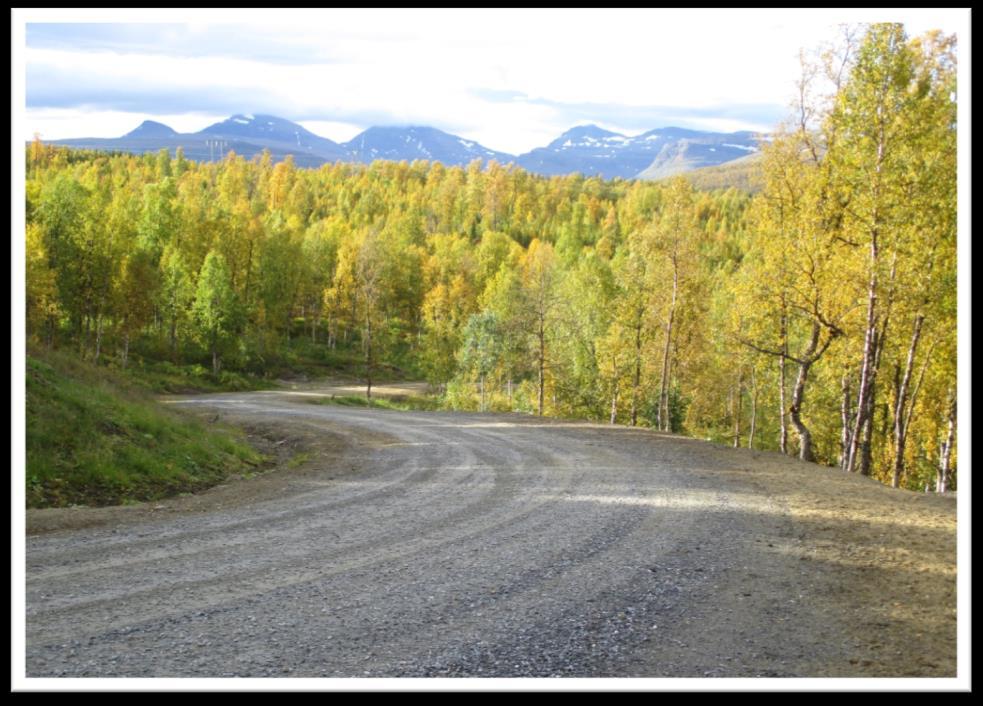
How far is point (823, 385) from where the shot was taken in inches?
1294

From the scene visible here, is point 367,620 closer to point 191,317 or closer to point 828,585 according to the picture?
point 828,585

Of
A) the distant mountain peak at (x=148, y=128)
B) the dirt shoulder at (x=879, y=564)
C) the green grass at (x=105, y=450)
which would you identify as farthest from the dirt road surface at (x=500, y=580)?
the distant mountain peak at (x=148, y=128)

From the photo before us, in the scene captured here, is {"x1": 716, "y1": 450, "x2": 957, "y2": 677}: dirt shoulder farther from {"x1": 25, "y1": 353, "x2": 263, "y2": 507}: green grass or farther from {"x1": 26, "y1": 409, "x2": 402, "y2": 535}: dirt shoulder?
{"x1": 25, "y1": 353, "x2": 263, "y2": 507}: green grass

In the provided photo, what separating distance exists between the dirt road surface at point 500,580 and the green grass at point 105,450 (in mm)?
861

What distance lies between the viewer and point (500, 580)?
807cm

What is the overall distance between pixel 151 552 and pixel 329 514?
290 cm

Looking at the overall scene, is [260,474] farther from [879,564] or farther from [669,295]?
[669,295]

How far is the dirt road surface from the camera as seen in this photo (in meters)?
6.00

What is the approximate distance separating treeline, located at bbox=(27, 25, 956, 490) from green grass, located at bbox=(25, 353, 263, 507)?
1380 cm

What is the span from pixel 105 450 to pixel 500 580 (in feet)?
27.9

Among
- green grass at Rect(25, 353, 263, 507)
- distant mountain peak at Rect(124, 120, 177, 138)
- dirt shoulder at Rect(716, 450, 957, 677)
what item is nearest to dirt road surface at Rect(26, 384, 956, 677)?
dirt shoulder at Rect(716, 450, 957, 677)

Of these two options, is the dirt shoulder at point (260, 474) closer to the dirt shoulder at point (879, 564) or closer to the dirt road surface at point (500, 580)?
the dirt road surface at point (500, 580)

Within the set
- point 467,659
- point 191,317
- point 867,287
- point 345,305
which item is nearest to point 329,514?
point 467,659

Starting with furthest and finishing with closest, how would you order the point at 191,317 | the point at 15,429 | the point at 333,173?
1. the point at 333,173
2. the point at 191,317
3. the point at 15,429
